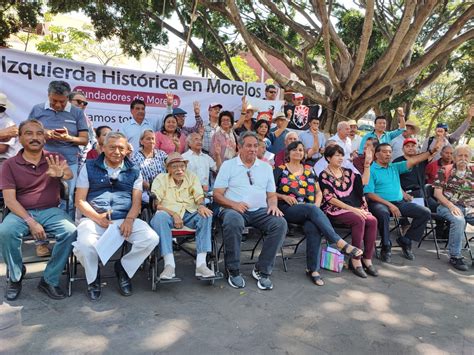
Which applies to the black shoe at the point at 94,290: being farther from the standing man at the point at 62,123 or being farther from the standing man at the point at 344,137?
the standing man at the point at 344,137

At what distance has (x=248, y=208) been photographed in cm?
394

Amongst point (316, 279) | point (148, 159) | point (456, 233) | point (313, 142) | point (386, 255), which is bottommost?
point (316, 279)

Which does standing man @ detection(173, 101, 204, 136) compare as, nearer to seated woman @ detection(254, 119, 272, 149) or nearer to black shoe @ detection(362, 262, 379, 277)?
seated woman @ detection(254, 119, 272, 149)

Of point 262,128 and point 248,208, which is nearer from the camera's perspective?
point 248,208

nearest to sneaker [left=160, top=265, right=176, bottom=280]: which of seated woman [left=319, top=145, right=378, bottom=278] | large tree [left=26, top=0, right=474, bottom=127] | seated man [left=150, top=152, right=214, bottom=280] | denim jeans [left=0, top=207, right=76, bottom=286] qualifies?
seated man [left=150, top=152, right=214, bottom=280]

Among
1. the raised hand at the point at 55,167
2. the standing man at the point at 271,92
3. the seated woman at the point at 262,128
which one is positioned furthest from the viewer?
→ the standing man at the point at 271,92

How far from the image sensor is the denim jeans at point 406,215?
4.58 metres

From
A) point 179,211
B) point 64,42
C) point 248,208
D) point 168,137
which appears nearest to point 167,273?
point 179,211

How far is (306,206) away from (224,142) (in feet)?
5.94

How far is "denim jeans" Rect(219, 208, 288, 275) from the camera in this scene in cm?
362

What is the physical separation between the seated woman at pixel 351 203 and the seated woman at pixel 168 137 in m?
1.97

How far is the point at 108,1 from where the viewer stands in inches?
401

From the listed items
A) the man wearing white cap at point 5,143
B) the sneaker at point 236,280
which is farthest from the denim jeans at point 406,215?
the man wearing white cap at point 5,143

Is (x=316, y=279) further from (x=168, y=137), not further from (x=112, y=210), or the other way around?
(x=168, y=137)
